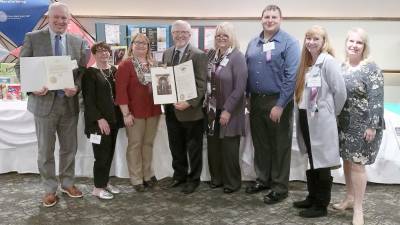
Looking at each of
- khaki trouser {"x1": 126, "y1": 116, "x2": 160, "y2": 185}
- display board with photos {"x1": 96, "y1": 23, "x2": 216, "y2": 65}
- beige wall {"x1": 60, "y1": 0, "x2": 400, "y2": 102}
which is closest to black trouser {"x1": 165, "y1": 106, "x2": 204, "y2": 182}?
khaki trouser {"x1": 126, "y1": 116, "x2": 160, "y2": 185}

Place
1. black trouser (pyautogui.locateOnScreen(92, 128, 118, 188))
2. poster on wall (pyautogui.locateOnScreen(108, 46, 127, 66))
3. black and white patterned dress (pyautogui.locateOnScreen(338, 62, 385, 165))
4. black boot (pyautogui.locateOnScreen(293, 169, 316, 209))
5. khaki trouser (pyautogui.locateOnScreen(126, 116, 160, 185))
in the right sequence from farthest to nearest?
poster on wall (pyautogui.locateOnScreen(108, 46, 127, 66)) < khaki trouser (pyautogui.locateOnScreen(126, 116, 160, 185)) < black trouser (pyautogui.locateOnScreen(92, 128, 118, 188)) < black boot (pyautogui.locateOnScreen(293, 169, 316, 209)) < black and white patterned dress (pyautogui.locateOnScreen(338, 62, 385, 165))

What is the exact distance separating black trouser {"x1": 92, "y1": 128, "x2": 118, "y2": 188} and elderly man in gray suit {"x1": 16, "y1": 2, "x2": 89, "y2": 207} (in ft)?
0.59

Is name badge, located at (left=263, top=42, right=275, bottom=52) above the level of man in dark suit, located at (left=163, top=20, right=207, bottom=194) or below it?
above

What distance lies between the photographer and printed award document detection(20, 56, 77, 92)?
2.62 meters

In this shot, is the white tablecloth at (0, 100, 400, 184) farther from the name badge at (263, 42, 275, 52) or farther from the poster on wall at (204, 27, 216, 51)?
the poster on wall at (204, 27, 216, 51)

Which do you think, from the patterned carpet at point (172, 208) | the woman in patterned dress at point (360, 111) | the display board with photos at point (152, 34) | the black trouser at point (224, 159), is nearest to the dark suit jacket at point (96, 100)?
the patterned carpet at point (172, 208)

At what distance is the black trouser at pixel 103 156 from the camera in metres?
2.88

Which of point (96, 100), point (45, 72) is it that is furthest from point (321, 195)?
point (45, 72)

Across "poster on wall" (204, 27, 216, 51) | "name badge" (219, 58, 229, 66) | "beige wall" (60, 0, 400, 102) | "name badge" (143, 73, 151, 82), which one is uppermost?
"beige wall" (60, 0, 400, 102)

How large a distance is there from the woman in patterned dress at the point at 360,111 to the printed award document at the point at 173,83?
1063mm

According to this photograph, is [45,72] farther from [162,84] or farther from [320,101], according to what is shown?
[320,101]

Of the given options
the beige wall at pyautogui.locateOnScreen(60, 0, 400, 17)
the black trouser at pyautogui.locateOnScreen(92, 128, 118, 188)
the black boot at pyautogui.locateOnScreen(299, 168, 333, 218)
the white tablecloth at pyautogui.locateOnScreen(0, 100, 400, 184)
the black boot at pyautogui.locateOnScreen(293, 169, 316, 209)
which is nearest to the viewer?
the black boot at pyautogui.locateOnScreen(299, 168, 333, 218)

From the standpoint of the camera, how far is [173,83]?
2.96 m

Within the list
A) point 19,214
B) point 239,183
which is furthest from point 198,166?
point 19,214
